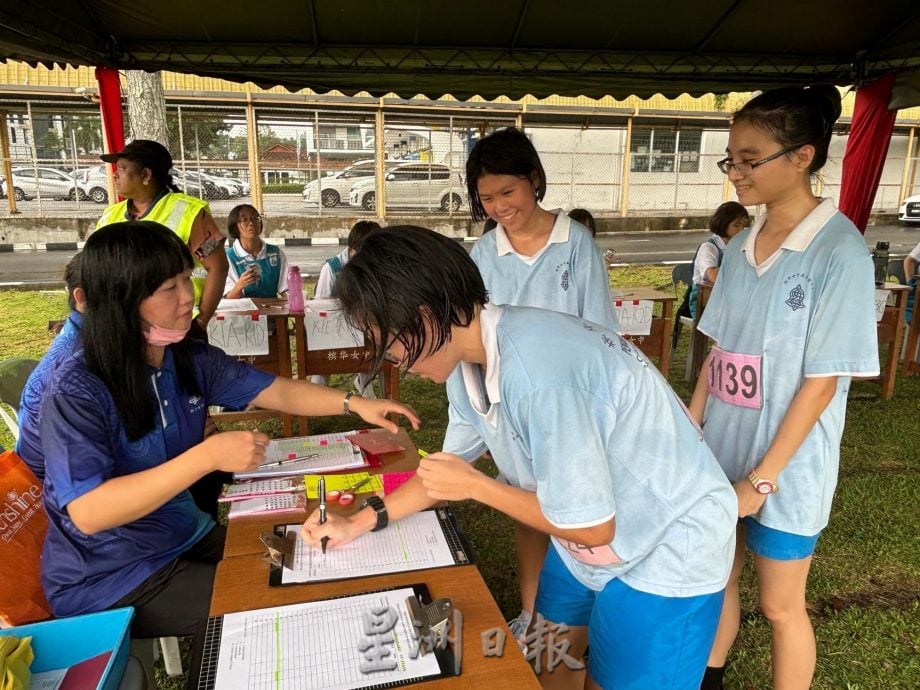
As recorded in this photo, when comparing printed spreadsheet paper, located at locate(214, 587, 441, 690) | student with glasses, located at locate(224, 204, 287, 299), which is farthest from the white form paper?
student with glasses, located at locate(224, 204, 287, 299)

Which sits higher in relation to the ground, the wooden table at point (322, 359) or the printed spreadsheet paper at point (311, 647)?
the printed spreadsheet paper at point (311, 647)

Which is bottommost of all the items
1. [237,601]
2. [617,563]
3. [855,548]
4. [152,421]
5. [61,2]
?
[855,548]

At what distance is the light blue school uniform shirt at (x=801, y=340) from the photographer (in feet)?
4.21

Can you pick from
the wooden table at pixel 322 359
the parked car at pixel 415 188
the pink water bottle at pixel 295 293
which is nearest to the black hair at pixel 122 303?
the wooden table at pixel 322 359

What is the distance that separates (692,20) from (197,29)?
3.05 meters

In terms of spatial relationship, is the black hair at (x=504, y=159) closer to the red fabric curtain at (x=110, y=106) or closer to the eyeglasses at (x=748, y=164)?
the eyeglasses at (x=748, y=164)

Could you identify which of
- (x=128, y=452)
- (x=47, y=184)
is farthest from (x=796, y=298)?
(x=47, y=184)

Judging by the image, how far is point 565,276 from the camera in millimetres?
2092

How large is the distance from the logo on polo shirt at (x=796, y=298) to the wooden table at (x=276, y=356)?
2.84 m

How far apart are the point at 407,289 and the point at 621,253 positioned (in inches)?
424

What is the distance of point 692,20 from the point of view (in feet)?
13.0

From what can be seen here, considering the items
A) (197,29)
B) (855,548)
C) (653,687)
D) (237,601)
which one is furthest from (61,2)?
(855,548)

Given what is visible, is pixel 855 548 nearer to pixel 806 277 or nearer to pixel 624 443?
pixel 806 277

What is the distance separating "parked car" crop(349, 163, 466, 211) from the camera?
12.4 metres
